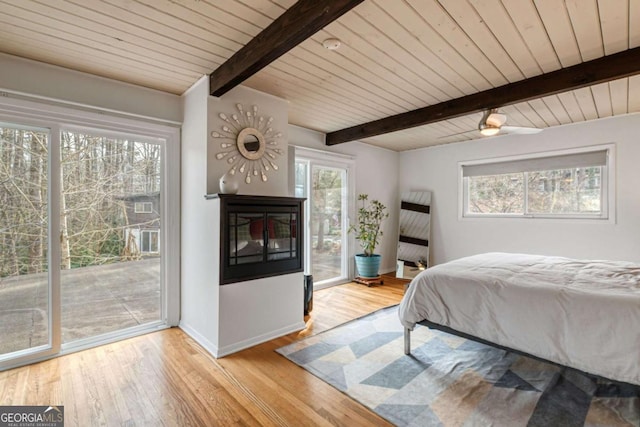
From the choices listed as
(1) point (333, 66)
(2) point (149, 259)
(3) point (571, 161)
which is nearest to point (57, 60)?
(2) point (149, 259)

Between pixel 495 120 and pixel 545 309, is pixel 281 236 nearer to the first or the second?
pixel 545 309

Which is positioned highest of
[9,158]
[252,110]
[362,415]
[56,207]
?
[252,110]

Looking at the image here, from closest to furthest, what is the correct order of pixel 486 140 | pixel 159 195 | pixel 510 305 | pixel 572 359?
pixel 572 359 → pixel 510 305 → pixel 159 195 → pixel 486 140

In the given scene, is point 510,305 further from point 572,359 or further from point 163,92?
point 163,92

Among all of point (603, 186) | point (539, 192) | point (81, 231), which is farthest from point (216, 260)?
point (603, 186)

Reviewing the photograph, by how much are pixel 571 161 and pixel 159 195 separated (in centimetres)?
521

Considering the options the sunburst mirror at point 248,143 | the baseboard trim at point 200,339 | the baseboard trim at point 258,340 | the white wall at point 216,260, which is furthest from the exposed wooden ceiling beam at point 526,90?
the baseboard trim at point 200,339

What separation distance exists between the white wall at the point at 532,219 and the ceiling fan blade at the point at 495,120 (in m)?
1.72

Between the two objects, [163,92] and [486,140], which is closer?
[163,92]

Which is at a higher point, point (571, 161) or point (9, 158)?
point (571, 161)

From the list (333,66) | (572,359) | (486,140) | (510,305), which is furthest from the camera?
(486,140)

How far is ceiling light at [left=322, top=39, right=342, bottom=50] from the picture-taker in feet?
6.89

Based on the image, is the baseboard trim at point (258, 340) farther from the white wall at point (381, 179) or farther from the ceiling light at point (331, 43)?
the ceiling light at point (331, 43)

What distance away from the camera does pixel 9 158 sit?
2.41m
